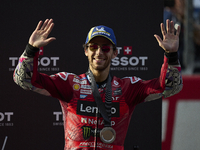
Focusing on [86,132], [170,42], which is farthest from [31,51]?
[170,42]

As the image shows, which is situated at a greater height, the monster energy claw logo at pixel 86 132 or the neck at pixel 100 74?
the neck at pixel 100 74

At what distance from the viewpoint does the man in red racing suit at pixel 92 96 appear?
2.47 metres

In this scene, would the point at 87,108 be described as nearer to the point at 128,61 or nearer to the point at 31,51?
the point at 31,51

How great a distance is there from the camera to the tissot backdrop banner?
12.0ft

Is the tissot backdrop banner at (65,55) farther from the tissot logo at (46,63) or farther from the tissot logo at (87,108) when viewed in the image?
the tissot logo at (87,108)

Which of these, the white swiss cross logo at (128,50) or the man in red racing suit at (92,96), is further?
the white swiss cross logo at (128,50)

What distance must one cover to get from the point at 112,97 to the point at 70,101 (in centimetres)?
46

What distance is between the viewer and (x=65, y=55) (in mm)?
3705

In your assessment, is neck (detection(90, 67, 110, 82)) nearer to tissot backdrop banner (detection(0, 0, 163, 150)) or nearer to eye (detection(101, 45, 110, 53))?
eye (detection(101, 45, 110, 53))

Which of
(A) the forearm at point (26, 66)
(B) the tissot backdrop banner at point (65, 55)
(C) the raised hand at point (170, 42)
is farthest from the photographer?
(B) the tissot backdrop banner at point (65, 55)

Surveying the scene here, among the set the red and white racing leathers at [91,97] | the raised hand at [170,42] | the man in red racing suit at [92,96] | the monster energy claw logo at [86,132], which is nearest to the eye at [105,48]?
the man in red racing suit at [92,96]

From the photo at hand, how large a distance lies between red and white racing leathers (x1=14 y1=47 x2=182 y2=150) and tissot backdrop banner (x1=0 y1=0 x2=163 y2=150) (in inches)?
37.6

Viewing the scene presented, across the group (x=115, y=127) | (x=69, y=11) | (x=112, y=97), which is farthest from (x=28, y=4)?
(x=115, y=127)

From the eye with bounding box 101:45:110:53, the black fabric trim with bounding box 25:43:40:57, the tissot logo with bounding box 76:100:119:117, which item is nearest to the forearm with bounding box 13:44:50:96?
the black fabric trim with bounding box 25:43:40:57
